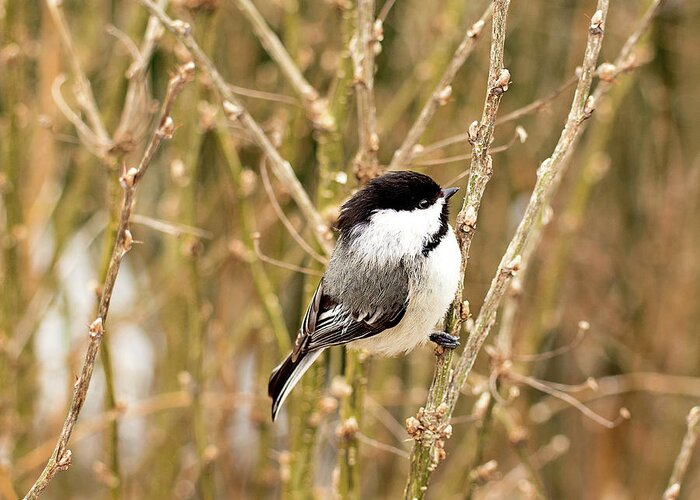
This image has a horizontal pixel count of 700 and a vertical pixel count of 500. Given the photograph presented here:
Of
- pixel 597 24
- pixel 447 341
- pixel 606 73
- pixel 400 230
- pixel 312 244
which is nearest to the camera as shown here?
pixel 597 24

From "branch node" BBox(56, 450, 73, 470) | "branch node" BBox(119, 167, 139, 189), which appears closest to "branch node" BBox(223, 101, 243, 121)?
"branch node" BBox(119, 167, 139, 189)

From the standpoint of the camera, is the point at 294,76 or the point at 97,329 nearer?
the point at 97,329

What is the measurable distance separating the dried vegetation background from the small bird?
374 mm

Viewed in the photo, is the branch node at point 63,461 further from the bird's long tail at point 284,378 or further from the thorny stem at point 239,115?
the thorny stem at point 239,115

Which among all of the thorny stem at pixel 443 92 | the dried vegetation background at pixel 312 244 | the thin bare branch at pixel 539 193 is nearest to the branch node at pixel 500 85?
the thin bare branch at pixel 539 193

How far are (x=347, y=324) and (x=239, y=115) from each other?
1.44ft

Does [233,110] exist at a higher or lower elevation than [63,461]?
higher

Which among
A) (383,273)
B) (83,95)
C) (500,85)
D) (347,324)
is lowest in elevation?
(347,324)

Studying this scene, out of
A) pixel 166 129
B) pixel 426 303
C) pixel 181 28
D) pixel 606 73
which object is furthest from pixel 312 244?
pixel 166 129

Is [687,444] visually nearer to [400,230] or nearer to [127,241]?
[400,230]

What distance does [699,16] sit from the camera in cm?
323

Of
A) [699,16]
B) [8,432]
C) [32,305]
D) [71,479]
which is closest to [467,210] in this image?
[8,432]

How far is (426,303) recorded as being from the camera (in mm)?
1592

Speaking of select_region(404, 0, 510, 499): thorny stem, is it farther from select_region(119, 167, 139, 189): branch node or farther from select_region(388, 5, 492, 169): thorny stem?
select_region(119, 167, 139, 189): branch node
